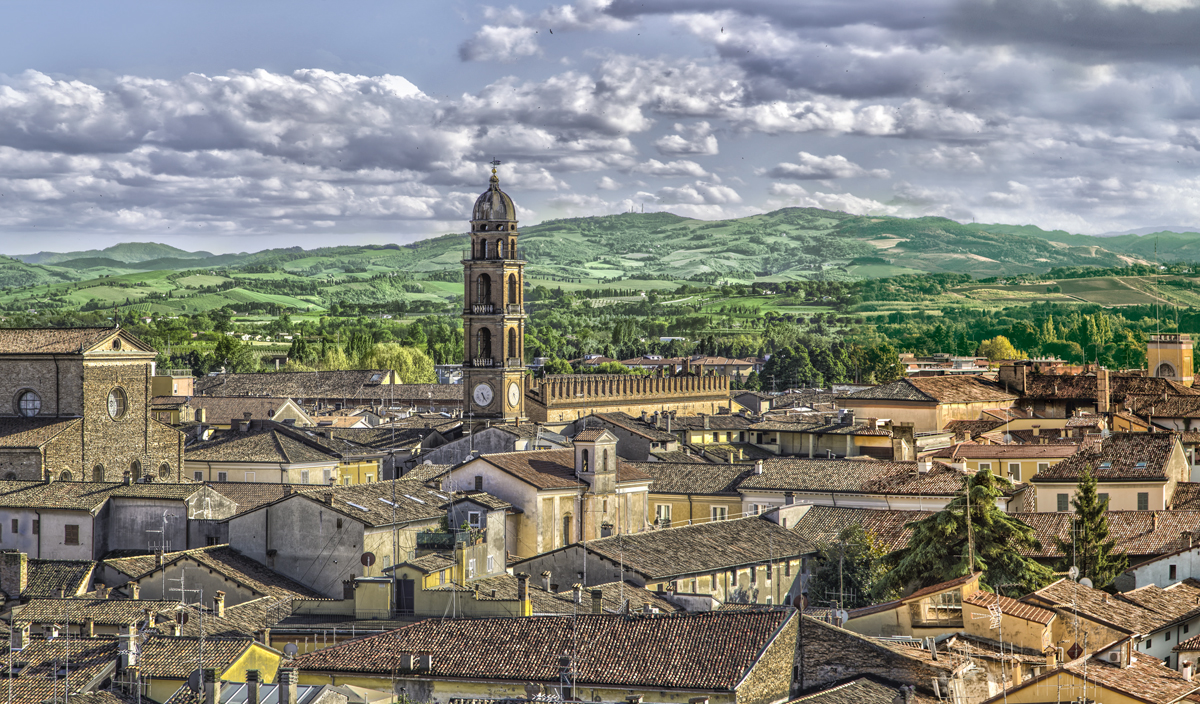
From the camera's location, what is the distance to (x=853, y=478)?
157ft

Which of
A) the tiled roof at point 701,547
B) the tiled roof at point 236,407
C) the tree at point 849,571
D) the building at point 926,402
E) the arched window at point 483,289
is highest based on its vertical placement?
the arched window at point 483,289

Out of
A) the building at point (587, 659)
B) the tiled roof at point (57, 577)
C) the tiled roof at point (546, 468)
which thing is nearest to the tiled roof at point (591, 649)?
the building at point (587, 659)

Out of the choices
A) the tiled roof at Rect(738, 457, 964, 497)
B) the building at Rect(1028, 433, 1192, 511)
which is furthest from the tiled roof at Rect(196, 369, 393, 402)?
the building at Rect(1028, 433, 1192, 511)

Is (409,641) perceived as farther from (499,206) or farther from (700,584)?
(499,206)

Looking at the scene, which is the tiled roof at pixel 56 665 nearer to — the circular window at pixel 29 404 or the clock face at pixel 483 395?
the circular window at pixel 29 404

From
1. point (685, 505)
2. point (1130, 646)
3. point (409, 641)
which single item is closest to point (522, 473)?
point (685, 505)

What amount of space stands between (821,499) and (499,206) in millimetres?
27565

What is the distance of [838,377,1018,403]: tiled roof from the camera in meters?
65.5

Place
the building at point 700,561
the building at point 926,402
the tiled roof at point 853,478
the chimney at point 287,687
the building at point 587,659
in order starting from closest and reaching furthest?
the chimney at point 287,687 → the building at point 587,659 → the building at point 700,561 → the tiled roof at point 853,478 → the building at point 926,402

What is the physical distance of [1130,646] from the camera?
71.4ft

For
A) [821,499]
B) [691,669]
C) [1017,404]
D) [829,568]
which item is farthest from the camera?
[1017,404]

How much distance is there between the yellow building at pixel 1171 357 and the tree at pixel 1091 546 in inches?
1870

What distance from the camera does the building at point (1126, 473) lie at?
41844 millimetres

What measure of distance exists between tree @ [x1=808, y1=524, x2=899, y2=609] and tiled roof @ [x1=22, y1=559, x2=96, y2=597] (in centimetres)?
1773
